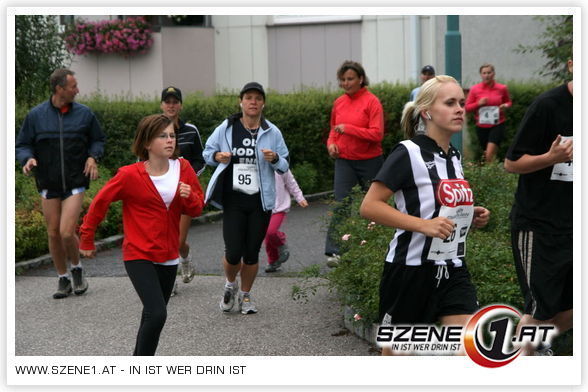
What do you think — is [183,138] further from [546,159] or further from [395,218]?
[395,218]

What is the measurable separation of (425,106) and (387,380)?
4.96 ft

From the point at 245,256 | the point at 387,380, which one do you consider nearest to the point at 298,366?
the point at 387,380

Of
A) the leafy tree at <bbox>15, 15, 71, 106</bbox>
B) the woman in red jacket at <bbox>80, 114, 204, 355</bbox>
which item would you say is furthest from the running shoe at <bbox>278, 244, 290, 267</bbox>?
the leafy tree at <bbox>15, 15, 71, 106</bbox>

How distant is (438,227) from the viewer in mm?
4723

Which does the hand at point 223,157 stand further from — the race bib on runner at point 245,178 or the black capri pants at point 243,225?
the black capri pants at point 243,225

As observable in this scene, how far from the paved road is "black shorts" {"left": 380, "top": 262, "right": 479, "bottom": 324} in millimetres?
1852

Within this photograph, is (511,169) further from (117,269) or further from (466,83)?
(466,83)

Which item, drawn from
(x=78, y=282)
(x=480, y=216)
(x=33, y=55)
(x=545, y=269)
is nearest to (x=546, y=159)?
(x=480, y=216)

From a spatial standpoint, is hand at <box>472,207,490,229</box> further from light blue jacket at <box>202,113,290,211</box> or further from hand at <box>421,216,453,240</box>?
light blue jacket at <box>202,113,290,211</box>

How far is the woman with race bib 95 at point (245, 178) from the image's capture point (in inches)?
310

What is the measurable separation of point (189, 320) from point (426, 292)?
3317mm

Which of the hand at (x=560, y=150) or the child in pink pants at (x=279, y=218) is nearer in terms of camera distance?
the hand at (x=560, y=150)

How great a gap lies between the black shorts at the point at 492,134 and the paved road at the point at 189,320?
6.14 m

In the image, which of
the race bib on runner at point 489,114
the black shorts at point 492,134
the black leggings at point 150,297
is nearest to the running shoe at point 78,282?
the black leggings at point 150,297
